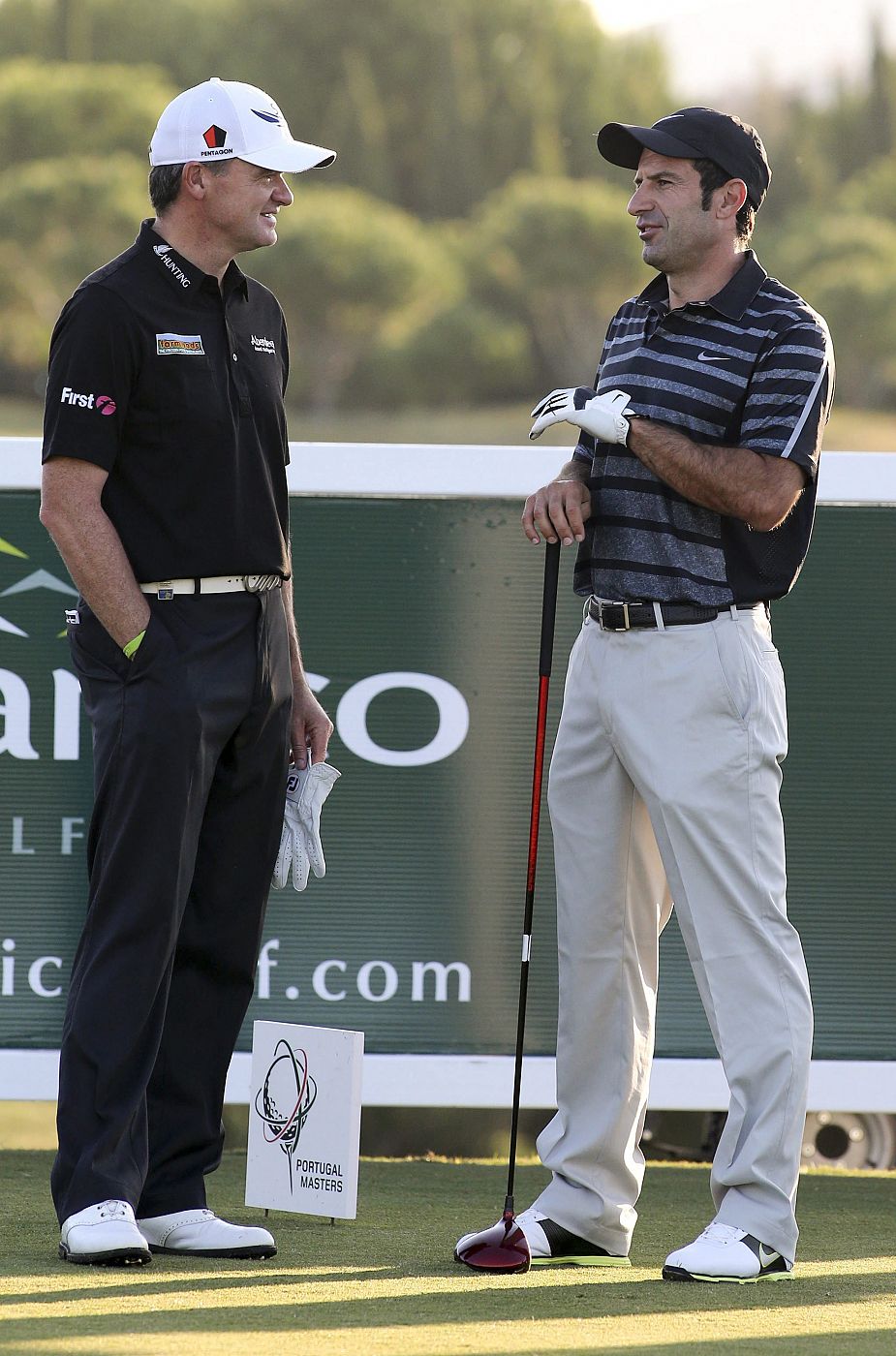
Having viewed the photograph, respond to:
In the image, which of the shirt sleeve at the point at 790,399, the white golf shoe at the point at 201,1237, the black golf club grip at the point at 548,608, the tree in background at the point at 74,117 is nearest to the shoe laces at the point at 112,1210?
the white golf shoe at the point at 201,1237

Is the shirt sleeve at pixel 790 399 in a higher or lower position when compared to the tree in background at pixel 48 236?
lower

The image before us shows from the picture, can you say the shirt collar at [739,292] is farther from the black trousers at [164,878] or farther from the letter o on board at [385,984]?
the letter o on board at [385,984]

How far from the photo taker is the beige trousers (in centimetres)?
290

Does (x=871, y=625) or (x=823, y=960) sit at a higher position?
(x=871, y=625)

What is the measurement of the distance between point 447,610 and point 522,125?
1173 inches

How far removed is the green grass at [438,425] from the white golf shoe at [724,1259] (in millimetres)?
23266

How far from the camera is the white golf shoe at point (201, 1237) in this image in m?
2.98

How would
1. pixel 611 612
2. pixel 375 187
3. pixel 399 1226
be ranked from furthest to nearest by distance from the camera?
pixel 375 187 → pixel 399 1226 → pixel 611 612

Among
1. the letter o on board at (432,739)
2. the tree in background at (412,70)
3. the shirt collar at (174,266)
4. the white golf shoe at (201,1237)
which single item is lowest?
the white golf shoe at (201,1237)

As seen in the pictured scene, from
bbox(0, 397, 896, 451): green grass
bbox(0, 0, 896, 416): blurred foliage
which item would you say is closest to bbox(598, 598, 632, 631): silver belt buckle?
bbox(0, 397, 896, 451): green grass

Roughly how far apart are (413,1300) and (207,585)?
1.02 meters

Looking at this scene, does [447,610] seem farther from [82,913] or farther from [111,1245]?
[111,1245]

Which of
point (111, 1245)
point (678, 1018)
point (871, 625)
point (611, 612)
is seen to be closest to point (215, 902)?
point (111, 1245)

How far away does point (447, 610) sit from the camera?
3.75 m
